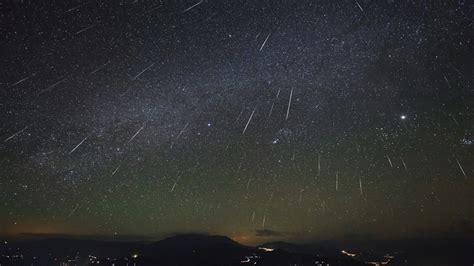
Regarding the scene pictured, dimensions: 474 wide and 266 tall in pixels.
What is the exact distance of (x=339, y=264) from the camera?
5817 inches

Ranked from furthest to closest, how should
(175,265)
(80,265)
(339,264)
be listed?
(80,265)
(339,264)
(175,265)

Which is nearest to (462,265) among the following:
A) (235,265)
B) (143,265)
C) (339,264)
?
(339,264)

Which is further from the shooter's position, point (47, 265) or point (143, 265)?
point (47, 265)

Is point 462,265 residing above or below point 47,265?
above

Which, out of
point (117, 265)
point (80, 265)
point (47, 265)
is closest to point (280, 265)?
point (117, 265)

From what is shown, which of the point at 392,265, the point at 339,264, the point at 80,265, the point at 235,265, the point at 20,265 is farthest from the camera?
the point at 392,265

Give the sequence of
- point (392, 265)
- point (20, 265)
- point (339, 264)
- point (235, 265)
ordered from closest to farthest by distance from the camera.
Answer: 1. point (235, 265)
2. point (20, 265)
3. point (339, 264)
4. point (392, 265)

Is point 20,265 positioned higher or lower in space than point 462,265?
lower

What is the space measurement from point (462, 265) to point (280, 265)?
394 ft

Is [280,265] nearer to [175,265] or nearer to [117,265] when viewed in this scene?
[175,265]

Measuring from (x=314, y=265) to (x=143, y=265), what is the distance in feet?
196

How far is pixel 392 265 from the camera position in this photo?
194125 millimetres

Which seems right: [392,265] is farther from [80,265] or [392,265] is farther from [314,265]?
[80,265]

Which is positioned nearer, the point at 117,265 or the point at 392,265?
the point at 117,265
